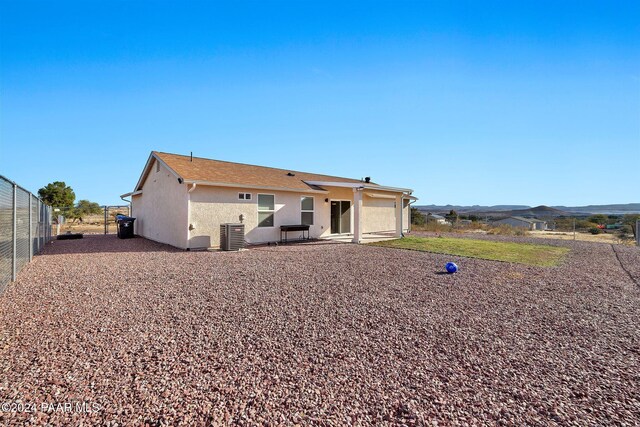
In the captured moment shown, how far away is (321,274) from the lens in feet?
25.0

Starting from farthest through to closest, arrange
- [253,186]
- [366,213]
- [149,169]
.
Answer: [366,213], [149,169], [253,186]

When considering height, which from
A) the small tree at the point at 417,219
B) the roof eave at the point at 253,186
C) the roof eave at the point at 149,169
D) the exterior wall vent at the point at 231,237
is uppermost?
the roof eave at the point at 149,169

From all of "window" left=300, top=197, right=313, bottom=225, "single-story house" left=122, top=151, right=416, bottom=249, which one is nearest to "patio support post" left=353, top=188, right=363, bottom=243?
"single-story house" left=122, top=151, right=416, bottom=249

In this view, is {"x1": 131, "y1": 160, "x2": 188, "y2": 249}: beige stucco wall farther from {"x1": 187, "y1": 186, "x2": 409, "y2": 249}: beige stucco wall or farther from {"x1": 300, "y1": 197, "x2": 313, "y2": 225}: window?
{"x1": 300, "y1": 197, "x2": 313, "y2": 225}: window

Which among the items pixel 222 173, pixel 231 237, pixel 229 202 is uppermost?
pixel 222 173

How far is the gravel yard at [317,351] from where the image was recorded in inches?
95.0

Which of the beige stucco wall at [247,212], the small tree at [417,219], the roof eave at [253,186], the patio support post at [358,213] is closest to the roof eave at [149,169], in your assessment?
the roof eave at [253,186]

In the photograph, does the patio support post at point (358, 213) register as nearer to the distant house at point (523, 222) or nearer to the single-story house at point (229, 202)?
the single-story house at point (229, 202)

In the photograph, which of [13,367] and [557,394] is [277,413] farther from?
[13,367]

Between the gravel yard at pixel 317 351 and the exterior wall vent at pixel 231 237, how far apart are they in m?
4.86

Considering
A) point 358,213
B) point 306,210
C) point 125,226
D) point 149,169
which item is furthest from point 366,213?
point 125,226

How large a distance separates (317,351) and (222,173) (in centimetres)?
1155

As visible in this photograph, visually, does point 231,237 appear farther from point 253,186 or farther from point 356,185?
point 356,185

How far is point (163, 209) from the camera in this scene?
13.8m
